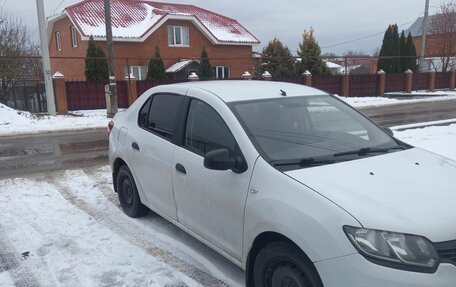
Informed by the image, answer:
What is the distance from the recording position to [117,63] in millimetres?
29547

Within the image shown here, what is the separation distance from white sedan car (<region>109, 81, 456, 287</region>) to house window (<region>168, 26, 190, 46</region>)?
1133 inches

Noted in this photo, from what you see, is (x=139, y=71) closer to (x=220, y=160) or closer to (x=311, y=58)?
(x=311, y=58)

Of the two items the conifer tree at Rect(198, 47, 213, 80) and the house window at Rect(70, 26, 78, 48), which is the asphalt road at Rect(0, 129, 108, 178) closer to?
the conifer tree at Rect(198, 47, 213, 80)

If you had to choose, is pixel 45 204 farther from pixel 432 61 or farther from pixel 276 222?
pixel 432 61

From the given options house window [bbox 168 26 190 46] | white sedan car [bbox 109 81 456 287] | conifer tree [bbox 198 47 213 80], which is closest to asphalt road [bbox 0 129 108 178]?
white sedan car [bbox 109 81 456 287]

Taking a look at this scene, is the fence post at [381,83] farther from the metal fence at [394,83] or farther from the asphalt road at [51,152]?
the asphalt road at [51,152]

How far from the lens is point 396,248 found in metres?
2.28

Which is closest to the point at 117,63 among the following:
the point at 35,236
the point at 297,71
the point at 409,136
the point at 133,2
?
the point at 133,2

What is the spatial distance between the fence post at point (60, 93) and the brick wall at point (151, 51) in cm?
949

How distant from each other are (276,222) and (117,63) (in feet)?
94.1

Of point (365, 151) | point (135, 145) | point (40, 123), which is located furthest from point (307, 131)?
point (40, 123)

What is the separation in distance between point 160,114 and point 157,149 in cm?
42

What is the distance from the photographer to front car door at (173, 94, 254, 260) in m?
3.10

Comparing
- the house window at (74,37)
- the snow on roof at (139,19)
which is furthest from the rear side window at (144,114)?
the house window at (74,37)
